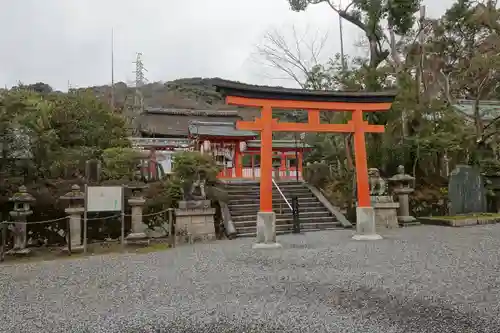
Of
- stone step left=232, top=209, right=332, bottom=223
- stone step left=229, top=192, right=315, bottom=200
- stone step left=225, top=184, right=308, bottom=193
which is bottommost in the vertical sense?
stone step left=232, top=209, right=332, bottom=223

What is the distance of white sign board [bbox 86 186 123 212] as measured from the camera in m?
9.78

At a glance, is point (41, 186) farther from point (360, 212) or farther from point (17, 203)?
point (360, 212)

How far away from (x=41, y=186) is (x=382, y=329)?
9.56m

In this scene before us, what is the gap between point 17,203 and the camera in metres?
9.45

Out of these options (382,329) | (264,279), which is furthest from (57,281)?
(382,329)

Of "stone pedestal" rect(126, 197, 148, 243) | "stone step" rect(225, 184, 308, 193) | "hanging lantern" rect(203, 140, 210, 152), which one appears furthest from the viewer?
"hanging lantern" rect(203, 140, 210, 152)

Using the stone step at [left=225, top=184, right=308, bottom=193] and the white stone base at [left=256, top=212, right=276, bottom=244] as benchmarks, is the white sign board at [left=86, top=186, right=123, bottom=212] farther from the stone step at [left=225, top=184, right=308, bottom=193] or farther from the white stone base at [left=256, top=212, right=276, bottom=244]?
the stone step at [left=225, top=184, right=308, bottom=193]

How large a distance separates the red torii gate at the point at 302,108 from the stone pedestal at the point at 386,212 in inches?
99.1

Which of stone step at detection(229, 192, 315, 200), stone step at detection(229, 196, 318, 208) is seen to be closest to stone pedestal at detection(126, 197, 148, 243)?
stone step at detection(229, 196, 318, 208)

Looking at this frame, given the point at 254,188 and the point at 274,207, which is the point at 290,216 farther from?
the point at 254,188

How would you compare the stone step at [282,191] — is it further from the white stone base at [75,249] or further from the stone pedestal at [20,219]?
the stone pedestal at [20,219]

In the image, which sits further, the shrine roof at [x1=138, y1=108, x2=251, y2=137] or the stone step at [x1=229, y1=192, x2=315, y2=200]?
the shrine roof at [x1=138, y1=108, x2=251, y2=137]

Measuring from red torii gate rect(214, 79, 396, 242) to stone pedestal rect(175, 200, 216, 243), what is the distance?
2237 millimetres

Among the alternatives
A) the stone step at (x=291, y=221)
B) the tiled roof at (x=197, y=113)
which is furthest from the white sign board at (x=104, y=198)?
the tiled roof at (x=197, y=113)
